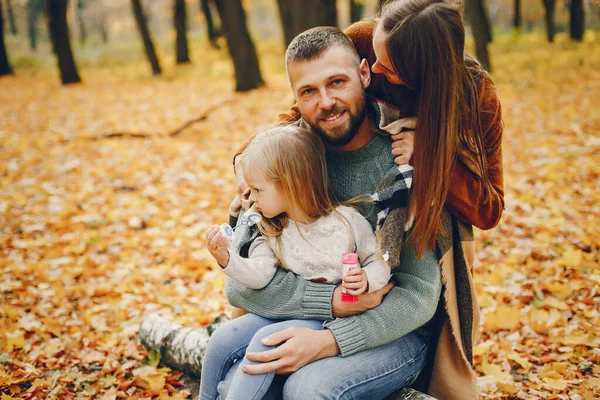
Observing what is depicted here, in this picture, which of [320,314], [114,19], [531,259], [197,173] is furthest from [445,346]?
[114,19]

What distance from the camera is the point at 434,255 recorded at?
2117 millimetres

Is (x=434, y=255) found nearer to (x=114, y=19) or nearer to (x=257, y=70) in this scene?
(x=257, y=70)

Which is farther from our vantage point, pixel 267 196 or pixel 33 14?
pixel 33 14

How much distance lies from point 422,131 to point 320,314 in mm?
882

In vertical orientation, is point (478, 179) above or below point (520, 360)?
above

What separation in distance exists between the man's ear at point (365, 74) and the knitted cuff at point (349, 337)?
3.81 ft

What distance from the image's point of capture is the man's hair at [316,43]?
2391 millimetres

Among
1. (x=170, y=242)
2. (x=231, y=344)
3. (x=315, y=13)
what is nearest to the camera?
(x=231, y=344)

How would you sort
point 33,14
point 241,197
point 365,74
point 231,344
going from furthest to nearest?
point 33,14
point 241,197
point 365,74
point 231,344

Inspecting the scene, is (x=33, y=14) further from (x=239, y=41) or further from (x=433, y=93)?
(x=433, y=93)

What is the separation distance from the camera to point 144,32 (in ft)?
50.7

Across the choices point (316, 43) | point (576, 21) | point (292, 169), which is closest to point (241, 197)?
point (292, 169)

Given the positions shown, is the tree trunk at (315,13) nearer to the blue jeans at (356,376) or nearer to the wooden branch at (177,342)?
the wooden branch at (177,342)

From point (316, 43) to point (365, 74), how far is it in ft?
0.97
